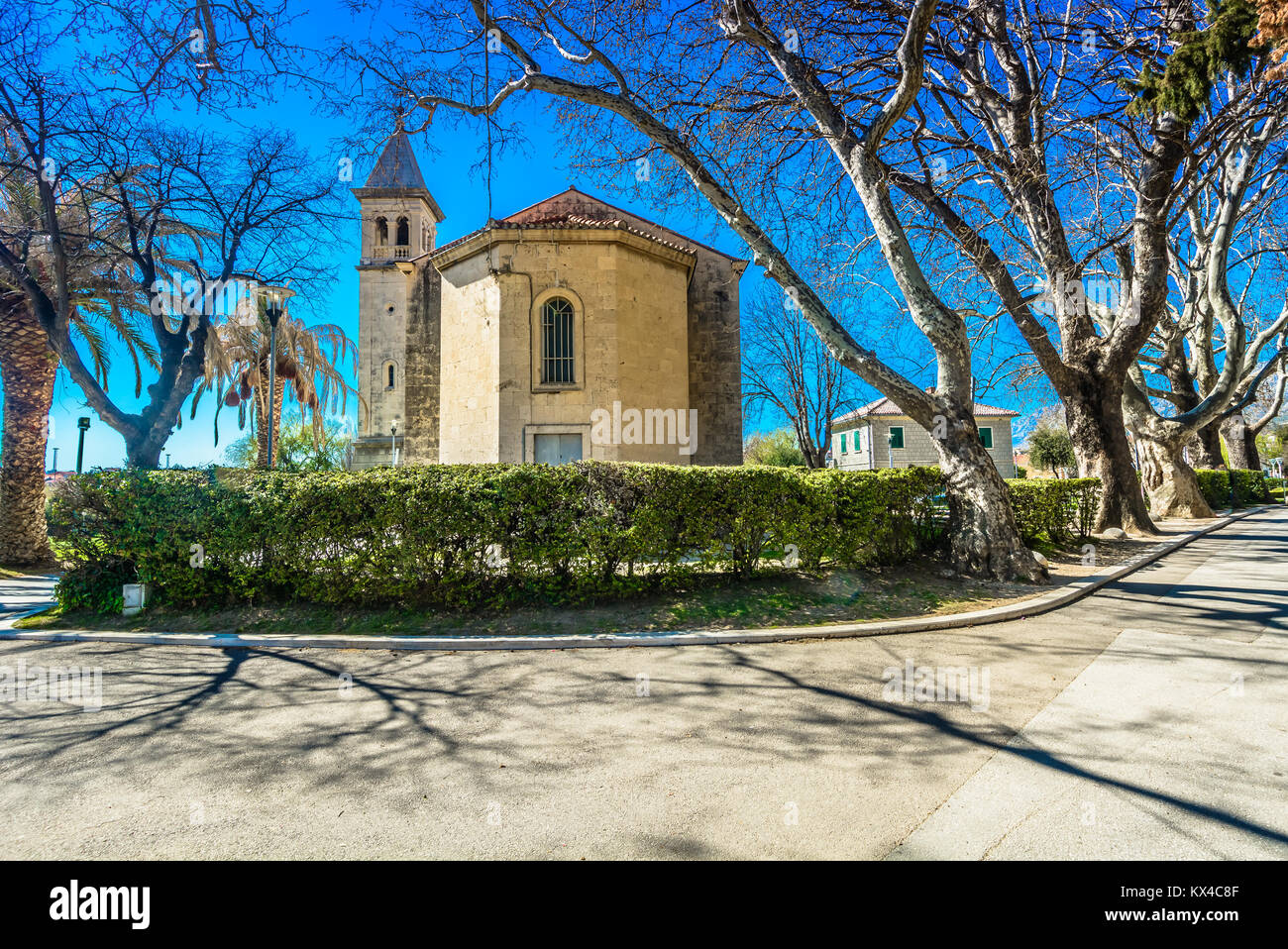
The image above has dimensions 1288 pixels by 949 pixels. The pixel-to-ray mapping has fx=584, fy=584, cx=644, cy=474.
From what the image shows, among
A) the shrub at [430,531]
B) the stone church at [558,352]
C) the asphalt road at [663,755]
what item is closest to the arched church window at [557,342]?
the stone church at [558,352]

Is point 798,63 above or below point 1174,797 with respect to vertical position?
above

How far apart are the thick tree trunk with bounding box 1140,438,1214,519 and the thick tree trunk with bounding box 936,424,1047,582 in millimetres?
17333

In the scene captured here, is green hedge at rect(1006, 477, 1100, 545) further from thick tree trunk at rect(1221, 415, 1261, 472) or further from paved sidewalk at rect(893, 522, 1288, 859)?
thick tree trunk at rect(1221, 415, 1261, 472)

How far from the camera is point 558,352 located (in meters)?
16.4

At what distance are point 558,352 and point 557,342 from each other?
11.6 inches

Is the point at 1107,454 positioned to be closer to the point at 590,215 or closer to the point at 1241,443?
the point at 590,215

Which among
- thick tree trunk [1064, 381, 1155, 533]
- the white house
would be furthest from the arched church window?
the white house

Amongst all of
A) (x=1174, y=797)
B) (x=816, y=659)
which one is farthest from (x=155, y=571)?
(x=1174, y=797)

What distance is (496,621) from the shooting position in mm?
6934

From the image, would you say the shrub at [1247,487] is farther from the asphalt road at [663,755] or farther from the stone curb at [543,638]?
the stone curb at [543,638]

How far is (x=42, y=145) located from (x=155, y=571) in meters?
7.03

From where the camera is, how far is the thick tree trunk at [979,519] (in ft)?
29.3

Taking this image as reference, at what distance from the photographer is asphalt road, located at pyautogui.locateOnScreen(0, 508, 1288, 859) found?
8.66 ft

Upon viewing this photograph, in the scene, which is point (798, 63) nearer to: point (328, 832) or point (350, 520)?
point (350, 520)
